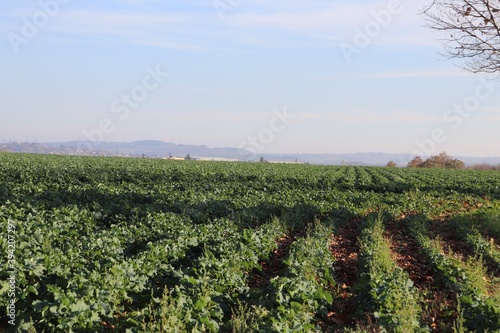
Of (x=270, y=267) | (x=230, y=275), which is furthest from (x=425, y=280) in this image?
(x=230, y=275)

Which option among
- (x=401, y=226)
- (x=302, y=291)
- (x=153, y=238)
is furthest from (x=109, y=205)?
(x=302, y=291)

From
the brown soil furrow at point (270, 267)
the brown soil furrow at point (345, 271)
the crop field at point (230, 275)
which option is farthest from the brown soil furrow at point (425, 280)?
the brown soil furrow at point (270, 267)

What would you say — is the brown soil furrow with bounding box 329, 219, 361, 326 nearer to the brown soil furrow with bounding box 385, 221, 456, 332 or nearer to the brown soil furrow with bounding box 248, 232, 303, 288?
the brown soil furrow with bounding box 385, 221, 456, 332

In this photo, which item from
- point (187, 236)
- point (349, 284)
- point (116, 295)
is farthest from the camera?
point (187, 236)

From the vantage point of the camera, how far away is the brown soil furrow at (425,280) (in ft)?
25.8

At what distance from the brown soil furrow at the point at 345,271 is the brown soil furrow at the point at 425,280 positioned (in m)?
1.00

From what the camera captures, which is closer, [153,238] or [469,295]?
[469,295]

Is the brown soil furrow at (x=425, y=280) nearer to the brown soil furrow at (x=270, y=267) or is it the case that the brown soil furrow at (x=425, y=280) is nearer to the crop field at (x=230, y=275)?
the crop field at (x=230, y=275)

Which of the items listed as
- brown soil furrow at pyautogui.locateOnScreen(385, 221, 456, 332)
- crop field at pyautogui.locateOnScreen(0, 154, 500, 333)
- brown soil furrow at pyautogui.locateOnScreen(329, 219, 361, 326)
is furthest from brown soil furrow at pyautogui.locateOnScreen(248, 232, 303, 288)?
brown soil furrow at pyautogui.locateOnScreen(385, 221, 456, 332)

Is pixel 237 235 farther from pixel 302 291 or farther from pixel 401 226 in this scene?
pixel 401 226

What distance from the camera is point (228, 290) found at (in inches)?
326

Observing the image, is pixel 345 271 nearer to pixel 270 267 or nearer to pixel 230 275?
pixel 270 267

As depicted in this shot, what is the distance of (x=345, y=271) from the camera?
35.8ft

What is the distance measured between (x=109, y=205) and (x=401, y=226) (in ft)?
31.1
